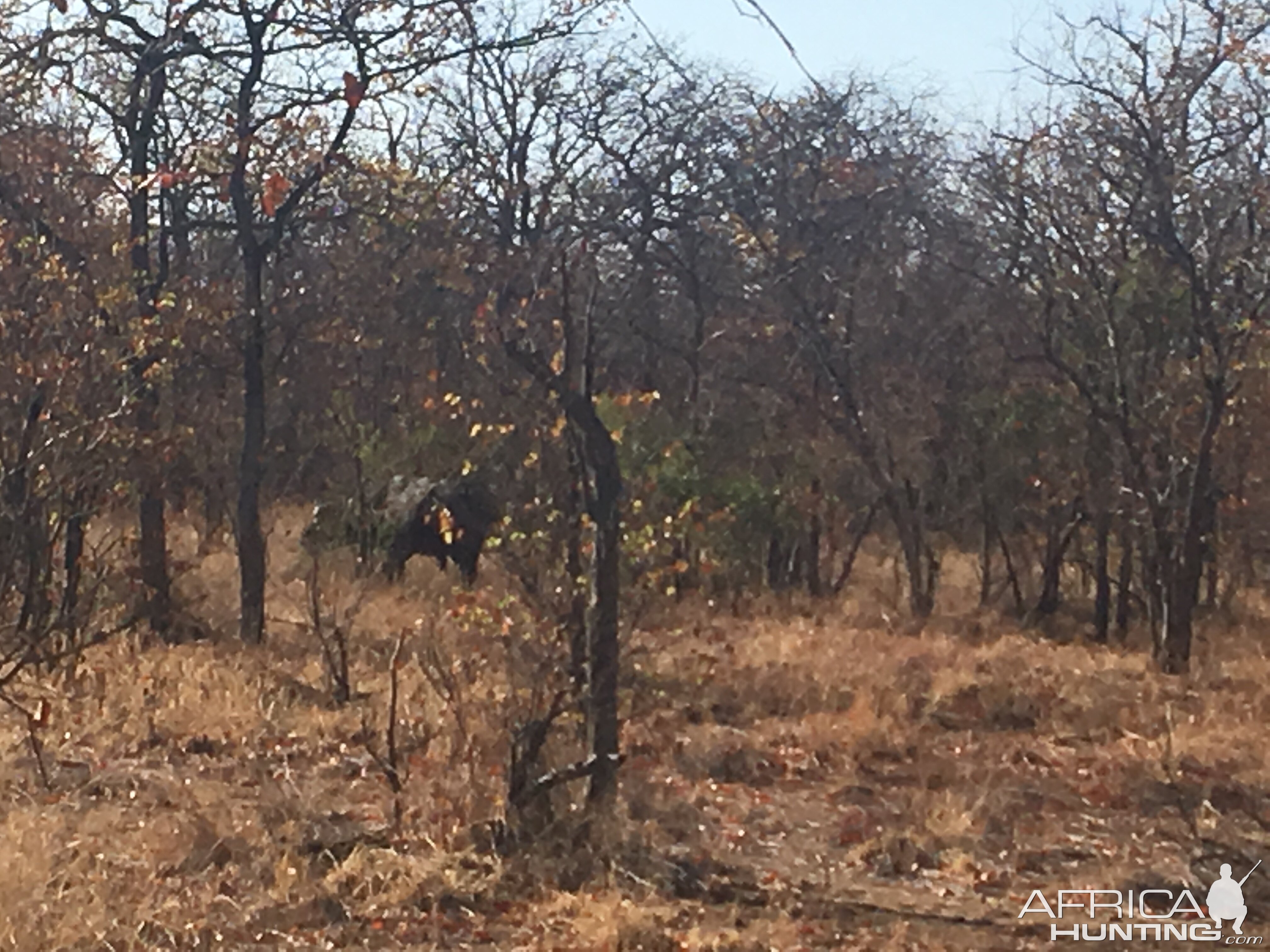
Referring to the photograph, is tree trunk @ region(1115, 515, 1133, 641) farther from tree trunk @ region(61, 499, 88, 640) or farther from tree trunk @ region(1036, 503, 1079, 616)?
tree trunk @ region(61, 499, 88, 640)

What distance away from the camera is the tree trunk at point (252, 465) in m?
11.2

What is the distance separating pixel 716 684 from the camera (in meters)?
9.66

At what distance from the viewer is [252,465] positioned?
1147 centimetres

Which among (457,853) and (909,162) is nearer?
(457,853)

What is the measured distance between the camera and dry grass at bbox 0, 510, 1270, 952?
5.04m

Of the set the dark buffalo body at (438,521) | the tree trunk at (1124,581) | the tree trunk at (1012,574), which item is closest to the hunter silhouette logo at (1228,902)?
the tree trunk at (1124,581)

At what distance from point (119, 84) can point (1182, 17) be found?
8.14 metres

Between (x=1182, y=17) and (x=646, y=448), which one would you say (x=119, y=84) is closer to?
(x=646, y=448)

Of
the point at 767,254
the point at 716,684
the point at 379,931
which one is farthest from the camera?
the point at 767,254

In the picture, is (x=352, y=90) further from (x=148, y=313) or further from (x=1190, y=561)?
(x=1190, y=561)

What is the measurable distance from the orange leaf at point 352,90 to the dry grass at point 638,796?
110 inches

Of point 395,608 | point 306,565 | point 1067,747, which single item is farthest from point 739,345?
point 1067,747

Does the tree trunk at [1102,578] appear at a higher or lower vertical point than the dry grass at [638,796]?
higher

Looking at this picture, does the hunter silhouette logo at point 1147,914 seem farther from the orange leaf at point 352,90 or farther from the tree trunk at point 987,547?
the tree trunk at point 987,547
